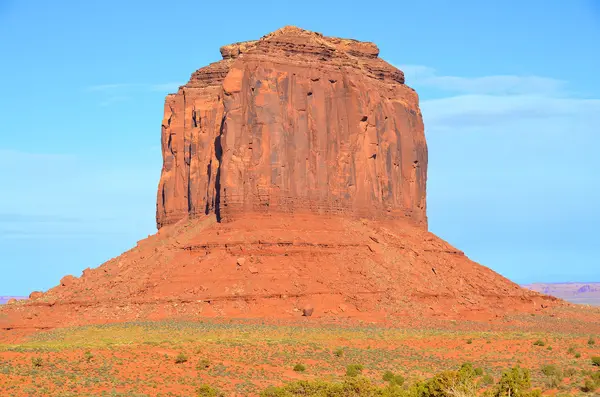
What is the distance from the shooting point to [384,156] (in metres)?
108

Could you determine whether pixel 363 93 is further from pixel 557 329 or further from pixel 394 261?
pixel 557 329

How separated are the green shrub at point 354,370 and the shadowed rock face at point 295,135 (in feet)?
107

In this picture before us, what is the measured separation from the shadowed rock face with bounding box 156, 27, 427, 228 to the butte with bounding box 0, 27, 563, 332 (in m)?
0.13

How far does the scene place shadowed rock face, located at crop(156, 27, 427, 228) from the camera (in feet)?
313

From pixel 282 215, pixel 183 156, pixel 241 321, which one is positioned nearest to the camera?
pixel 241 321

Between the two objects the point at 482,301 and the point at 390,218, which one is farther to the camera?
the point at 390,218

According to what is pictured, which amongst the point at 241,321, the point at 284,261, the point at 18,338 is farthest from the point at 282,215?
the point at 18,338

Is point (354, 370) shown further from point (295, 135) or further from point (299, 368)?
point (295, 135)

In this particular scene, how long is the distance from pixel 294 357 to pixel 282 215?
2895 centimetres

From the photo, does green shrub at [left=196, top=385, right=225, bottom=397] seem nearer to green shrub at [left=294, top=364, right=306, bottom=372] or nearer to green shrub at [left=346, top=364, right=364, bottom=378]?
green shrub at [left=294, top=364, right=306, bottom=372]

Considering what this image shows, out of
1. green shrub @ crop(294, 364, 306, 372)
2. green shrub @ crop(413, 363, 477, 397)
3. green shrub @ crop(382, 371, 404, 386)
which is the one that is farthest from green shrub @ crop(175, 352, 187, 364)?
green shrub @ crop(413, 363, 477, 397)

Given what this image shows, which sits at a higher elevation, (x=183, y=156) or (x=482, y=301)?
(x=183, y=156)

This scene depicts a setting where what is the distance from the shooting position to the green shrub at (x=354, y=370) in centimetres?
6158

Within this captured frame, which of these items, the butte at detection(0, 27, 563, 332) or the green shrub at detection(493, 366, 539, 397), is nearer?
the green shrub at detection(493, 366, 539, 397)
